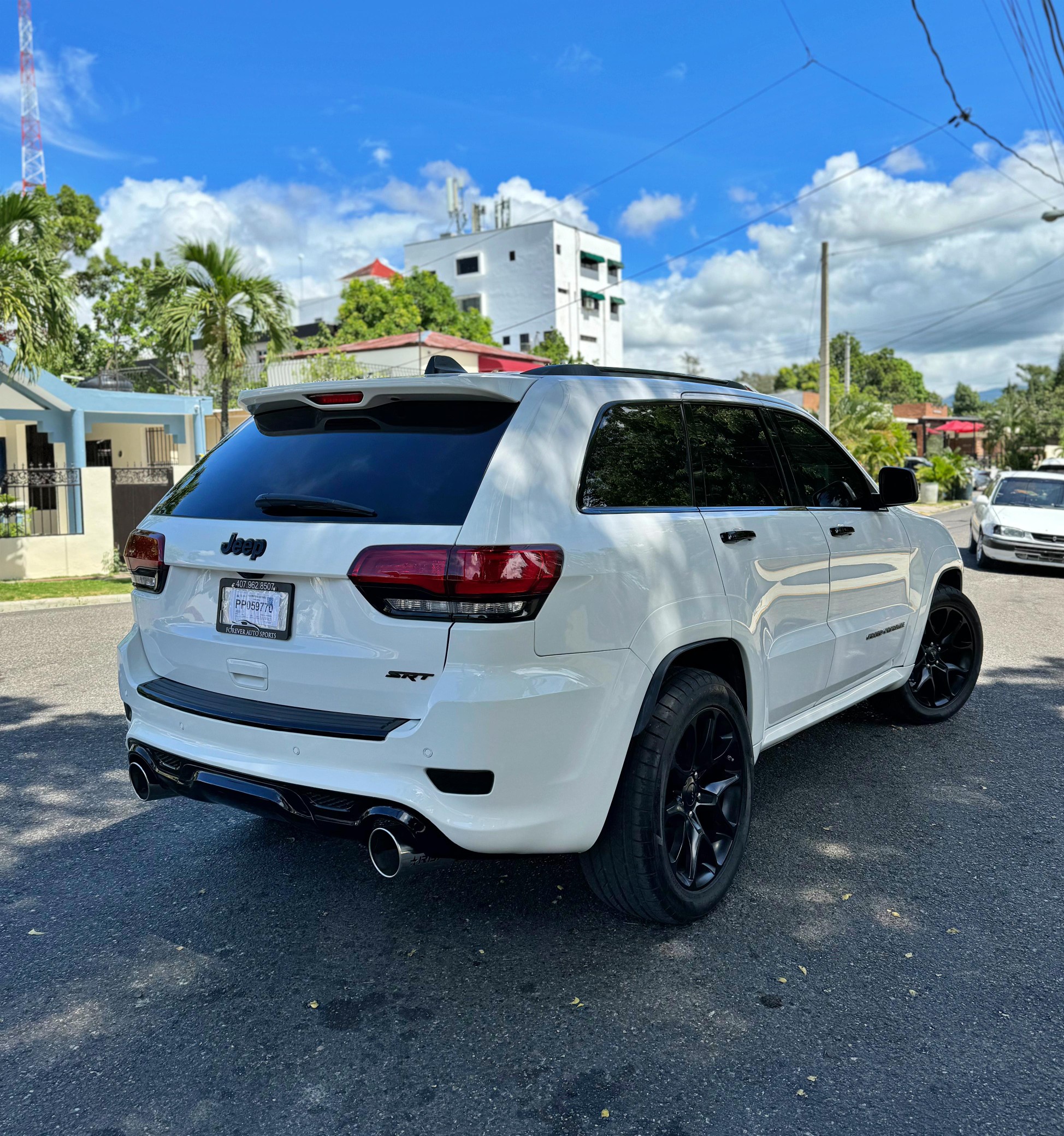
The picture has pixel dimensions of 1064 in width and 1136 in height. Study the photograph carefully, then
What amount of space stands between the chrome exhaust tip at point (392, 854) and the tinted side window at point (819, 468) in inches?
94.3

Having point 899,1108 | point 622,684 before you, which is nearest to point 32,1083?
point 622,684

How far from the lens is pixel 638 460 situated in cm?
340

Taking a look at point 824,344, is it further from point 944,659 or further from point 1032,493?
point 944,659

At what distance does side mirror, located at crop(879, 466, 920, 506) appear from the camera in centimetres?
496

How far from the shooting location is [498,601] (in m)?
2.75

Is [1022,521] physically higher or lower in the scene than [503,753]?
higher

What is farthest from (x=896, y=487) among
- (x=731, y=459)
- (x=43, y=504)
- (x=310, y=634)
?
→ (x=43, y=504)

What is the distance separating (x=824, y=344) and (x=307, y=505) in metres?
27.8

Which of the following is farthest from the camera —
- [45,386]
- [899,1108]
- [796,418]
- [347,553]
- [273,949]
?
[45,386]

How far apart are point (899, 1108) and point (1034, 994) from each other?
0.79 metres

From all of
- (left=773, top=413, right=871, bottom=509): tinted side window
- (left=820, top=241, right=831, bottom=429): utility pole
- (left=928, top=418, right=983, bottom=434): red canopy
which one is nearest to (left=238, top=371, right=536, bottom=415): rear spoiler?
(left=773, top=413, right=871, bottom=509): tinted side window

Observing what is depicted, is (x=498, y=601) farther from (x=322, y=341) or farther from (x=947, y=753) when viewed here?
(x=322, y=341)

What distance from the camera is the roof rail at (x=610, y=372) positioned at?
3363 mm

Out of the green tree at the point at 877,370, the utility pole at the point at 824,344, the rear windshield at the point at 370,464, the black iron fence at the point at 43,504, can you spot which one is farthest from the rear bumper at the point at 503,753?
the green tree at the point at 877,370
